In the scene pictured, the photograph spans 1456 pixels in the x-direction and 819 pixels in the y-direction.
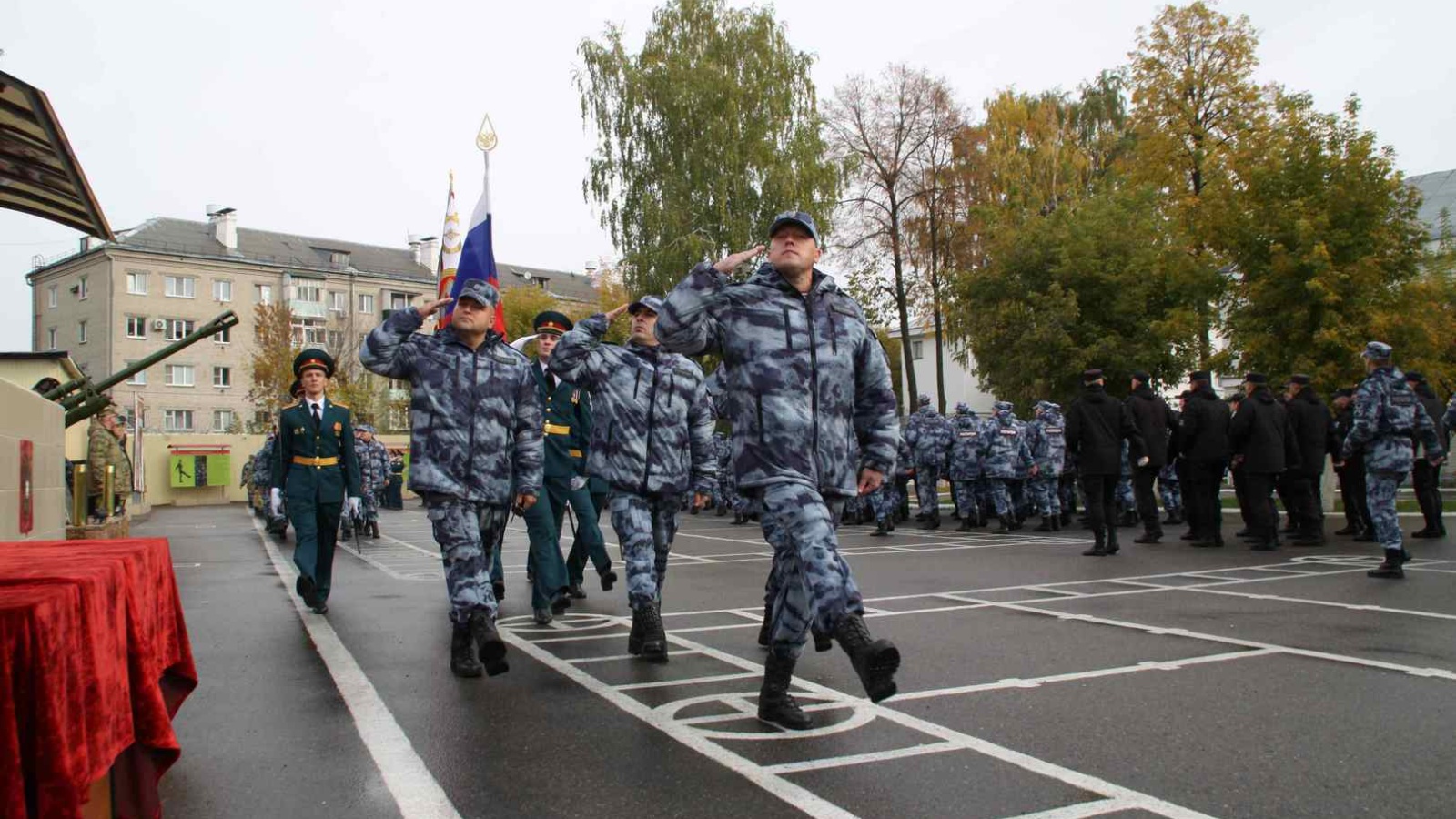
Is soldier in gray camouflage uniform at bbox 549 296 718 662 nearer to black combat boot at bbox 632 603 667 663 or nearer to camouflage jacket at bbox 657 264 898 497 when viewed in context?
black combat boot at bbox 632 603 667 663

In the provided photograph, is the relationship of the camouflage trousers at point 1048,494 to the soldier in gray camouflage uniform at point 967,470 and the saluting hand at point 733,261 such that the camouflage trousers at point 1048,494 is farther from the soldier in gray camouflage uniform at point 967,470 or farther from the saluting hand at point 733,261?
the saluting hand at point 733,261

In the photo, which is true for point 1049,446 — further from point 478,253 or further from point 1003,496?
point 478,253

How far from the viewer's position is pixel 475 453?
614cm

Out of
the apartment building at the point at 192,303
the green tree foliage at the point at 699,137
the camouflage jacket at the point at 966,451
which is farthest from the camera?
the apartment building at the point at 192,303

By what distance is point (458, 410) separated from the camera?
6.14 meters

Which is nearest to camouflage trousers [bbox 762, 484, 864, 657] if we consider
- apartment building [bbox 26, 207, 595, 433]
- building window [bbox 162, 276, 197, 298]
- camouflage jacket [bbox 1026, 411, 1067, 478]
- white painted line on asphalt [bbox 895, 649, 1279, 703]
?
white painted line on asphalt [bbox 895, 649, 1279, 703]

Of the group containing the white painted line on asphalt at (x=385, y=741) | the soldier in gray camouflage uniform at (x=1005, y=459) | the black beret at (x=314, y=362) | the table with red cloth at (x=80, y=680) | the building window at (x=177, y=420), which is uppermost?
the building window at (x=177, y=420)

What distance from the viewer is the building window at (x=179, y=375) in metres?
66.5

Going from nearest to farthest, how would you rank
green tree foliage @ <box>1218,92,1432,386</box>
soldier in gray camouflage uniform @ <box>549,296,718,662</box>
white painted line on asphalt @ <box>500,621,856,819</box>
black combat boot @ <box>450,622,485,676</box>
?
white painted line on asphalt @ <box>500,621,856,819</box>, black combat boot @ <box>450,622,485,676</box>, soldier in gray camouflage uniform @ <box>549,296,718,662</box>, green tree foliage @ <box>1218,92,1432,386</box>

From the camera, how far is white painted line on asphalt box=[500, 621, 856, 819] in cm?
358

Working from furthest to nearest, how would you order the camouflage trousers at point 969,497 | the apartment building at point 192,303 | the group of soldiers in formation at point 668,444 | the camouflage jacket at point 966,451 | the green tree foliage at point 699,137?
the apartment building at point 192,303 < the green tree foliage at point 699,137 < the camouflage trousers at point 969,497 < the camouflage jacket at point 966,451 < the group of soldiers in formation at point 668,444

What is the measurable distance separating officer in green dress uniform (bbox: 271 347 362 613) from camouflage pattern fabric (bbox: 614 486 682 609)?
9.08 feet

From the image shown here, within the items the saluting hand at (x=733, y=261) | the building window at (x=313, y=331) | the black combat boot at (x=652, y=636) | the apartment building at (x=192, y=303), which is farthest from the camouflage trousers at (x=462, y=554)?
the building window at (x=313, y=331)

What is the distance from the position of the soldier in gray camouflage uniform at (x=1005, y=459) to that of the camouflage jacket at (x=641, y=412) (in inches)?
418
